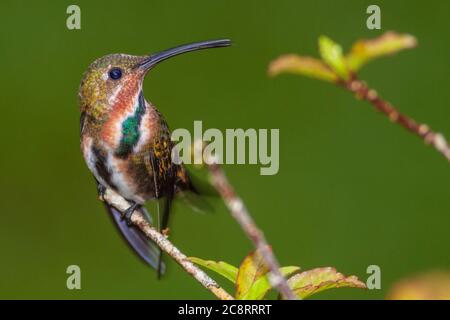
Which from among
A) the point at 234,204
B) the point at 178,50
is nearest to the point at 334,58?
the point at 234,204

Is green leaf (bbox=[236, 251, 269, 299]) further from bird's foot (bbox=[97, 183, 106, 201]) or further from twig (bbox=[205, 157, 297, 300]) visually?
bird's foot (bbox=[97, 183, 106, 201])

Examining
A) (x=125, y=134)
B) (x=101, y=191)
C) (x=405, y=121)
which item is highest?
(x=125, y=134)

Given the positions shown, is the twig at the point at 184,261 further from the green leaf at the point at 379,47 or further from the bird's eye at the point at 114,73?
the bird's eye at the point at 114,73

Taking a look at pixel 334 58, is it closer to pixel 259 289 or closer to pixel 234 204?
pixel 234 204

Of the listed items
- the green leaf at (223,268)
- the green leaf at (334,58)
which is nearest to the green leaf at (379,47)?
the green leaf at (334,58)

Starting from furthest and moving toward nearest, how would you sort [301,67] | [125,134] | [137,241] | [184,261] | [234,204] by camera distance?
[137,241] → [125,134] → [184,261] → [301,67] → [234,204]
